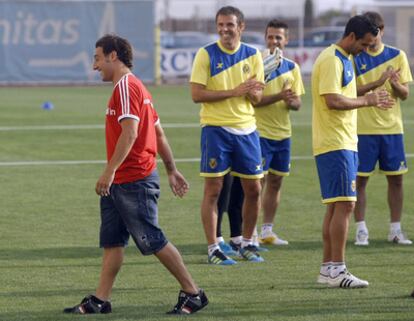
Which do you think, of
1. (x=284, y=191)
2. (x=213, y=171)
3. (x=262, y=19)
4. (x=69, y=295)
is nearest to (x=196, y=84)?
(x=213, y=171)

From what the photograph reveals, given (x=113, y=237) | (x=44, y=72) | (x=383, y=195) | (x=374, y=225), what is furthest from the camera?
(x=44, y=72)

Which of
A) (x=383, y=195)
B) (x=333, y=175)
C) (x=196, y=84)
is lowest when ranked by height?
(x=383, y=195)

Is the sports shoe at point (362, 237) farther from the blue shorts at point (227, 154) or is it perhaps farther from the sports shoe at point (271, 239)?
the blue shorts at point (227, 154)

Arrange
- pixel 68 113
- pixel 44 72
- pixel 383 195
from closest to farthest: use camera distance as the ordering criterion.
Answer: pixel 383 195
pixel 68 113
pixel 44 72

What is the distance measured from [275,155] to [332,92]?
2676 millimetres

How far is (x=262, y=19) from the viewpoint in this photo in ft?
175

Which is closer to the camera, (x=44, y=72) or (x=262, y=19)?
(x=44, y=72)

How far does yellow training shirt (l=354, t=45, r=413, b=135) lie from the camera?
11.3 m

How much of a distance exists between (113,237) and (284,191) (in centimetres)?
690

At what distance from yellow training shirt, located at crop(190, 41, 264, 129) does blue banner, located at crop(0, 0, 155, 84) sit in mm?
29998

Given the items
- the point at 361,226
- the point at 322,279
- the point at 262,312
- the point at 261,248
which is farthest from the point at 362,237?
the point at 262,312

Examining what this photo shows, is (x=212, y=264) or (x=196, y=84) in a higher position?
(x=196, y=84)

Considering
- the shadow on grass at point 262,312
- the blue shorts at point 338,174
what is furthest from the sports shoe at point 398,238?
the shadow on grass at point 262,312

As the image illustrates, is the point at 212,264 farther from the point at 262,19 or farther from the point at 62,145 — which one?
the point at 262,19
